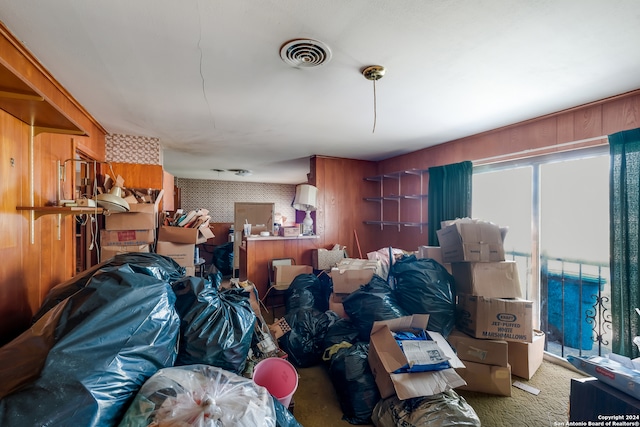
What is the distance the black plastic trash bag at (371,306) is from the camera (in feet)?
6.47

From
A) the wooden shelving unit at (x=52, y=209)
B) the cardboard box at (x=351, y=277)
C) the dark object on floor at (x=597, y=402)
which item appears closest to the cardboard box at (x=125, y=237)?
the wooden shelving unit at (x=52, y=209)

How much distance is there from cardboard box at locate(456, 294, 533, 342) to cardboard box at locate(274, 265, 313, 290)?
6.90ft

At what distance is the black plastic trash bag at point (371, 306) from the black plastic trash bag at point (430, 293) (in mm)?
103

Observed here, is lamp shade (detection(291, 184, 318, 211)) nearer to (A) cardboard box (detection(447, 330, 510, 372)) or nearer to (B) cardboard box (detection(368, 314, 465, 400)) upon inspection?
(B) cardboard box (detection(368, 314, 465, 400))

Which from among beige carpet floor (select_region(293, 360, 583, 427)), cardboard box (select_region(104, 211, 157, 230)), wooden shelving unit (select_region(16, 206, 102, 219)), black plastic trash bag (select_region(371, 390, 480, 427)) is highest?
wooden shelving unit (select_region(16, 206, 102, 219))

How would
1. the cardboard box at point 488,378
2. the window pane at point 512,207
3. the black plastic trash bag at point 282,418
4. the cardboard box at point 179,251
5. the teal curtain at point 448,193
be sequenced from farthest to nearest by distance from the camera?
the cardboard box at point 179,251 → the teal curtain at point 448,193 → the window pane at point 512,207 → the cardboard box at point 488,378 → the black plastic trash bag at point 282,418

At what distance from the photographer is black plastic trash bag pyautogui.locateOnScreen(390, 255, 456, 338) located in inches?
77.8

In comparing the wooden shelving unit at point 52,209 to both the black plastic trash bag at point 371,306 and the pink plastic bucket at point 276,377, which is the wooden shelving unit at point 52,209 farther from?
the black plastic trash bag at point 371,306

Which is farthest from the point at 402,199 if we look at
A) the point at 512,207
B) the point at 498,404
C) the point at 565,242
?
the point at 498,404

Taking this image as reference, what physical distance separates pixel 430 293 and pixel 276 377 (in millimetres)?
1263

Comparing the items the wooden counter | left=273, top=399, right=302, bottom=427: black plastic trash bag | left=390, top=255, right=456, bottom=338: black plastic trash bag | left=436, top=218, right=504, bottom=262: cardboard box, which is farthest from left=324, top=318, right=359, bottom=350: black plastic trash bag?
the wooden counter

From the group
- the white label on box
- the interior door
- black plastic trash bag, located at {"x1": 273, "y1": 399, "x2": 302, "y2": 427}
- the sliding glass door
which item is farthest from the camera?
the interior door

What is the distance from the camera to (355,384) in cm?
170

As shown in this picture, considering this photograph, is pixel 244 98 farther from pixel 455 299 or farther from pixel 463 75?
pixel 455 299
